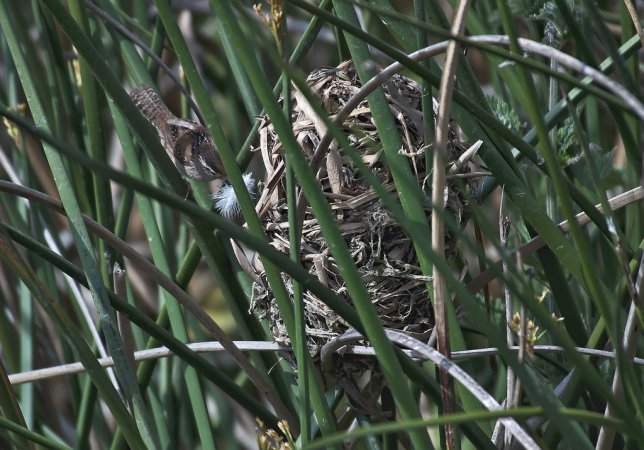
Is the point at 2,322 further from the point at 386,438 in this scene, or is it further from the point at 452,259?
the point at 452,259

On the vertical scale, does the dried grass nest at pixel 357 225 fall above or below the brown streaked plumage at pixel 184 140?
below

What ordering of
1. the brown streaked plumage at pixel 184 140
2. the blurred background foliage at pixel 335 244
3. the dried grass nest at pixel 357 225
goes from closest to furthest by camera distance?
1. the blurred background foliage at pixel 335 244
2. the dried grass nest at pixel 357 225
3. the brown streaked plumage at pixel 184 140

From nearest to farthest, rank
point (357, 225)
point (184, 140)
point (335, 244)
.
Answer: point (335, 244), point (357, 225), point (184, 140)

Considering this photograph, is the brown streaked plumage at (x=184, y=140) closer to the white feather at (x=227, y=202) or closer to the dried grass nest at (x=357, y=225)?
the white feather at (x=227, y=202)

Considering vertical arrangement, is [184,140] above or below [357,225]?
above

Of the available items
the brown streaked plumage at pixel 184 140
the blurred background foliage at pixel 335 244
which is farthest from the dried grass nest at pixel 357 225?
the brown streaked plumage at pixel 184 140

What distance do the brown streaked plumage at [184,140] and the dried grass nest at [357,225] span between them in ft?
0.90

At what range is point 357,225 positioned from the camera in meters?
1.23

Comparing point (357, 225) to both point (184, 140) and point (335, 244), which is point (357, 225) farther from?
point (184, 140)

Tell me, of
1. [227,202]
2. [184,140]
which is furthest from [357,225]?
[184,140]

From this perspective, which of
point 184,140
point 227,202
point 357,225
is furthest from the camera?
point 184,140

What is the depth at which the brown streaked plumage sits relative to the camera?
5.05 ft

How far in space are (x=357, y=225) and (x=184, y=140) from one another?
1.71ft

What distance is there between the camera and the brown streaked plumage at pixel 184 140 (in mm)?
1539
